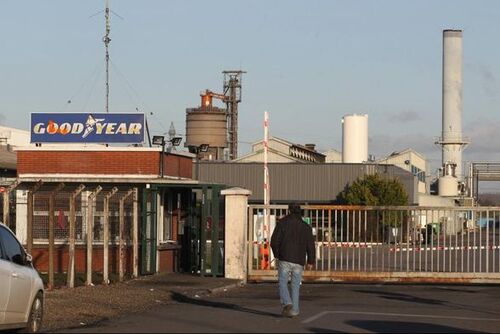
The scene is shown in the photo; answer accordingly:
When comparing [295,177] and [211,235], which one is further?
[295,177]

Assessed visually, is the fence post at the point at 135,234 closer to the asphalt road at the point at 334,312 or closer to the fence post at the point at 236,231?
the fence post at the point at 236,231

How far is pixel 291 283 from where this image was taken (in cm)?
1742

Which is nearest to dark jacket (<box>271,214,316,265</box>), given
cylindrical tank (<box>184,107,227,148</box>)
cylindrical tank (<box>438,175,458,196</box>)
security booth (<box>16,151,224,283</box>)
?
security booth (<box>16,151,224,283</box>)

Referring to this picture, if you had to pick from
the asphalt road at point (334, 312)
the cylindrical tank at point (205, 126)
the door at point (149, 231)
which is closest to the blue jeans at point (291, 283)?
the asphalt road at point (334, 312)

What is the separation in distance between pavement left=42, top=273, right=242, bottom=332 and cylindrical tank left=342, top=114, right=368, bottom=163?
56980 millimetres

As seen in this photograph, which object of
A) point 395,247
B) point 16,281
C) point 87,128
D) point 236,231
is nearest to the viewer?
point 16,281

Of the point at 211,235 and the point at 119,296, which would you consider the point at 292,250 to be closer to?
the point at 119,296

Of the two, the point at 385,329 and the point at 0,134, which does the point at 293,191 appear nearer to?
the point at 0,134

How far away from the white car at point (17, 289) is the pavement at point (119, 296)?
2.14 ft

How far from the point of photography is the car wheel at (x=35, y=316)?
608 inches

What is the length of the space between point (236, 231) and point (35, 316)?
12352mm

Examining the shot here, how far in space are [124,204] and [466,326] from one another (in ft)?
40.1

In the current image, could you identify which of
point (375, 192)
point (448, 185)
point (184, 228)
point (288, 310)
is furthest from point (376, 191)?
point (288, 310)

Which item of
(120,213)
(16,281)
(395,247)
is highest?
(120,213)
